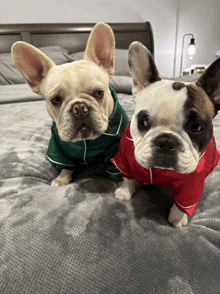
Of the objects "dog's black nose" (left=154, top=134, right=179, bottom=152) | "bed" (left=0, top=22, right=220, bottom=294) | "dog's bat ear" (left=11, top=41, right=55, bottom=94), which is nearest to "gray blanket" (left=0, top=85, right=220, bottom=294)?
"bed" (left=0, top=22, right=220, bottom=294)

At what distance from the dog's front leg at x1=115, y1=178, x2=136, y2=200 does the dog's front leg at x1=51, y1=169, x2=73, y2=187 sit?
0.29m

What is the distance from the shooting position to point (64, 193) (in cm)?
83

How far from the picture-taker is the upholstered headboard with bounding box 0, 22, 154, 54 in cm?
310

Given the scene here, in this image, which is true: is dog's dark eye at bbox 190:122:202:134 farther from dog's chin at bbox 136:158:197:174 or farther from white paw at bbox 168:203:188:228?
white paw at bbox 168:203:188:228

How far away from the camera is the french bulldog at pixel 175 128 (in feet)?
2.07

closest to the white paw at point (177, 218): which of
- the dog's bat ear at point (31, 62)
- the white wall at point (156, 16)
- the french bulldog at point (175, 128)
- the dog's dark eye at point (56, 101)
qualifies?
the french bulldog at point (175, 128)

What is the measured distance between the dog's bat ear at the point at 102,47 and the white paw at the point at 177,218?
75 cm

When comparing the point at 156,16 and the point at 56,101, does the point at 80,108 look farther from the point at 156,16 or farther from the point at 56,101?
the point at 156,16

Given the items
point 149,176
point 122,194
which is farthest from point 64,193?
point 149,176

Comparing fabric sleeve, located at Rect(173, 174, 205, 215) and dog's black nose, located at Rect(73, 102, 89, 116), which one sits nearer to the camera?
fabric sleeve, located at Rect(173, 174, 205, 215)

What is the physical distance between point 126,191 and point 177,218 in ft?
0.76

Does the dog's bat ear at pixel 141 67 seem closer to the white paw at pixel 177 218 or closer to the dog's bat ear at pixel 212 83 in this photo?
the dog's bat ear at pixel 212 83

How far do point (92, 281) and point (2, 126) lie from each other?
1411mm

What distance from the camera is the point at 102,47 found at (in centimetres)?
100
